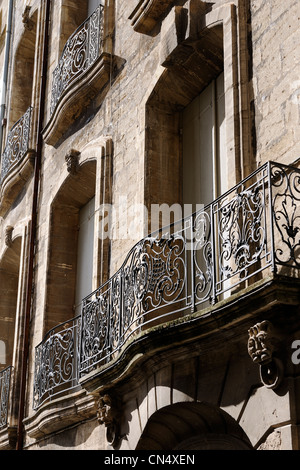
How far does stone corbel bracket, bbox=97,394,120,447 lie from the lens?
8406 millimetres

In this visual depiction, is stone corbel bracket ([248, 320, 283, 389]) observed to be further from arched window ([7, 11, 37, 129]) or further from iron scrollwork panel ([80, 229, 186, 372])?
arched window ([7, 11, 37, 129])

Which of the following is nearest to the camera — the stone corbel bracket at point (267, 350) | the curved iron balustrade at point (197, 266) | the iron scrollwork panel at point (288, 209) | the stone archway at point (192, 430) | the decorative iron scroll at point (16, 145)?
the stone corbel bracket at point (267, 350)

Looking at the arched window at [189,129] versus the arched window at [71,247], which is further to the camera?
the arched window at [71,247]

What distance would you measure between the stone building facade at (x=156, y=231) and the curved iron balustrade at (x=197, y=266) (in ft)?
0.09

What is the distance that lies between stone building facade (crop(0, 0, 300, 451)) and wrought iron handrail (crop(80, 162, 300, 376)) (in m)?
0.02

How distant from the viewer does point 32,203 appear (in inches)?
496

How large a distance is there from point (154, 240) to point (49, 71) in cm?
667

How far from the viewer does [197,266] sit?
22.8ft

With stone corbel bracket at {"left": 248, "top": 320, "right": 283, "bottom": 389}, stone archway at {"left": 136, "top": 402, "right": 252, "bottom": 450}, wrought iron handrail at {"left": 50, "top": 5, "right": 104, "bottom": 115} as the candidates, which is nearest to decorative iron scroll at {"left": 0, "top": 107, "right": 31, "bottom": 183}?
wrought iron handrail at {"left": 50, "top": 5, "right": 104, "bottom": 115}

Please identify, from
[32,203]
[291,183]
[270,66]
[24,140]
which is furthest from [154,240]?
[24,140]

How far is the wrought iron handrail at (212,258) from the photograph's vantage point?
6438mm

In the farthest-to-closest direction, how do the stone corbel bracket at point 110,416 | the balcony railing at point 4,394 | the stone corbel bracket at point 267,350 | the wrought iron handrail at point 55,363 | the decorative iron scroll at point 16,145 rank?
1. the decorative iron scroll at point 16,145
2. the balcony railing at point 4,394
3. the wrought iron handrail at point 55,363
4. the stone corbel bracket at point 110,416
5. the stone corbel bracket at point 267,350

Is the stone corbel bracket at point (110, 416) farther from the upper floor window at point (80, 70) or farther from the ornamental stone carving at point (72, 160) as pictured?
the upper floor window at point (80, 70)

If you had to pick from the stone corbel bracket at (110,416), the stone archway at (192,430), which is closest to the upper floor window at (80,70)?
the stone corbel bracket at (110,416)
